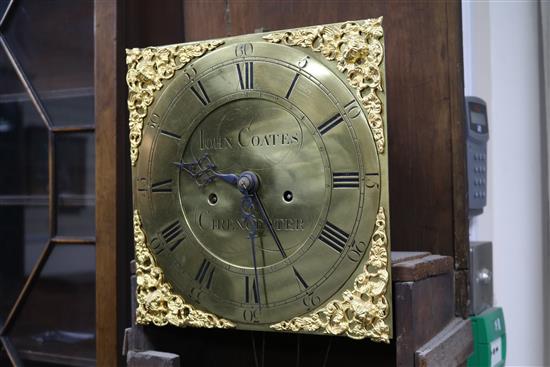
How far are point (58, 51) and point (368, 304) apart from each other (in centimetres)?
90

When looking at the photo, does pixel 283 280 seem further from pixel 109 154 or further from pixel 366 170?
pixel 109 154

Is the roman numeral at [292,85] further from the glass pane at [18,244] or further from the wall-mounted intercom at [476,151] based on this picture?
the glass pane at [18,244]

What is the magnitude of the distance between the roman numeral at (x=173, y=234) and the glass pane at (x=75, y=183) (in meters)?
0.35

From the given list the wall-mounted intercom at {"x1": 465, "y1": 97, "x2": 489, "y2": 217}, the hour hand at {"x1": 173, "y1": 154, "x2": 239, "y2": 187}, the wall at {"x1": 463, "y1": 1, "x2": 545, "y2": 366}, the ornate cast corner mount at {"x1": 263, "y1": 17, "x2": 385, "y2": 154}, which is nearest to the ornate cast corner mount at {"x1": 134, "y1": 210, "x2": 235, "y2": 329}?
the hour hand at {"x1": 173, "y1": 154, "x2": 239, "y2": 187}

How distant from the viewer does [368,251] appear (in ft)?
3.05

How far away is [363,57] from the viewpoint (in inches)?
37.3

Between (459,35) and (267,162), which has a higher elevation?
(459,35)

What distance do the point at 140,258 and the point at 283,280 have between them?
254 mm

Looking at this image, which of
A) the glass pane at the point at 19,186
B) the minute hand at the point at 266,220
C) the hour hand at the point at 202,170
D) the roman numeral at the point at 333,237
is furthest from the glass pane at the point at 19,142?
the roman numeral at the point at 333,237

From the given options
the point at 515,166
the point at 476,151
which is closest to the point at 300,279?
the point at 476,151

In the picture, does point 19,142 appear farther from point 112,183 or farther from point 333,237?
point 333,237

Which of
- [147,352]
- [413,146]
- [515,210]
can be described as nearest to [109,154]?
[147,352]

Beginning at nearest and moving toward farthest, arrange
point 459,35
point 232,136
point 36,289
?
point 232,136, point 459,35, point 36,289

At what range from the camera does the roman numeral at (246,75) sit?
1020mm
